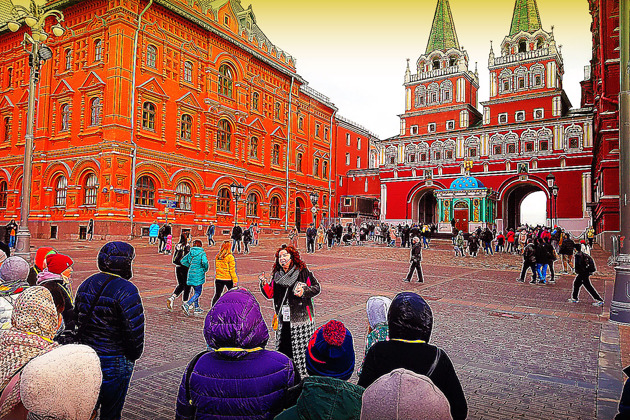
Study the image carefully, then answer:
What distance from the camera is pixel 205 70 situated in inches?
1377

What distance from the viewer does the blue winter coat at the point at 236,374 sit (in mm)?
2322

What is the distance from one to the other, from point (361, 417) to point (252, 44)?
42166 mm

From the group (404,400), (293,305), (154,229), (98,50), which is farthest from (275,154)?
(404,400)

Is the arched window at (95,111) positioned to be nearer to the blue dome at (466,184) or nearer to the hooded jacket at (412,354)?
the hooded jacket at (412,354)

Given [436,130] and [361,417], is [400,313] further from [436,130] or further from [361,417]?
[436,130]

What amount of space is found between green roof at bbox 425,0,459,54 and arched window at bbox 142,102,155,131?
130 feet

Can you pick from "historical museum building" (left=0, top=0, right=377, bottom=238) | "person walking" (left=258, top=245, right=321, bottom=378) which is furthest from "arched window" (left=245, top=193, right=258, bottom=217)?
"person walking" (left=258, top=245, right=321, bottom=378)

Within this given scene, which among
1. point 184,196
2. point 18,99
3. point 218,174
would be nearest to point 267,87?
point 218,174

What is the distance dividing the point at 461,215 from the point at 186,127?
3136 cm

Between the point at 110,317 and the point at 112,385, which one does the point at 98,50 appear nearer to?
the point at 110,317

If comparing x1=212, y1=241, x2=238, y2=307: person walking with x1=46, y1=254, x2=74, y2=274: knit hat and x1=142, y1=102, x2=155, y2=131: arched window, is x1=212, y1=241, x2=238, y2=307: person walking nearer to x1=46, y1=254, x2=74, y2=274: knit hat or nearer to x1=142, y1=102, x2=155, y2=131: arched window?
x1=46, y1=254, x2=74, y2=274: knit hat

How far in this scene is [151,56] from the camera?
101 feet

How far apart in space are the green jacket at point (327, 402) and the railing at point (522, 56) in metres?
56.9

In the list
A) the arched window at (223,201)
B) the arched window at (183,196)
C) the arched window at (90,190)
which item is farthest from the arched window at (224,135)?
the arched window at (90,190)
